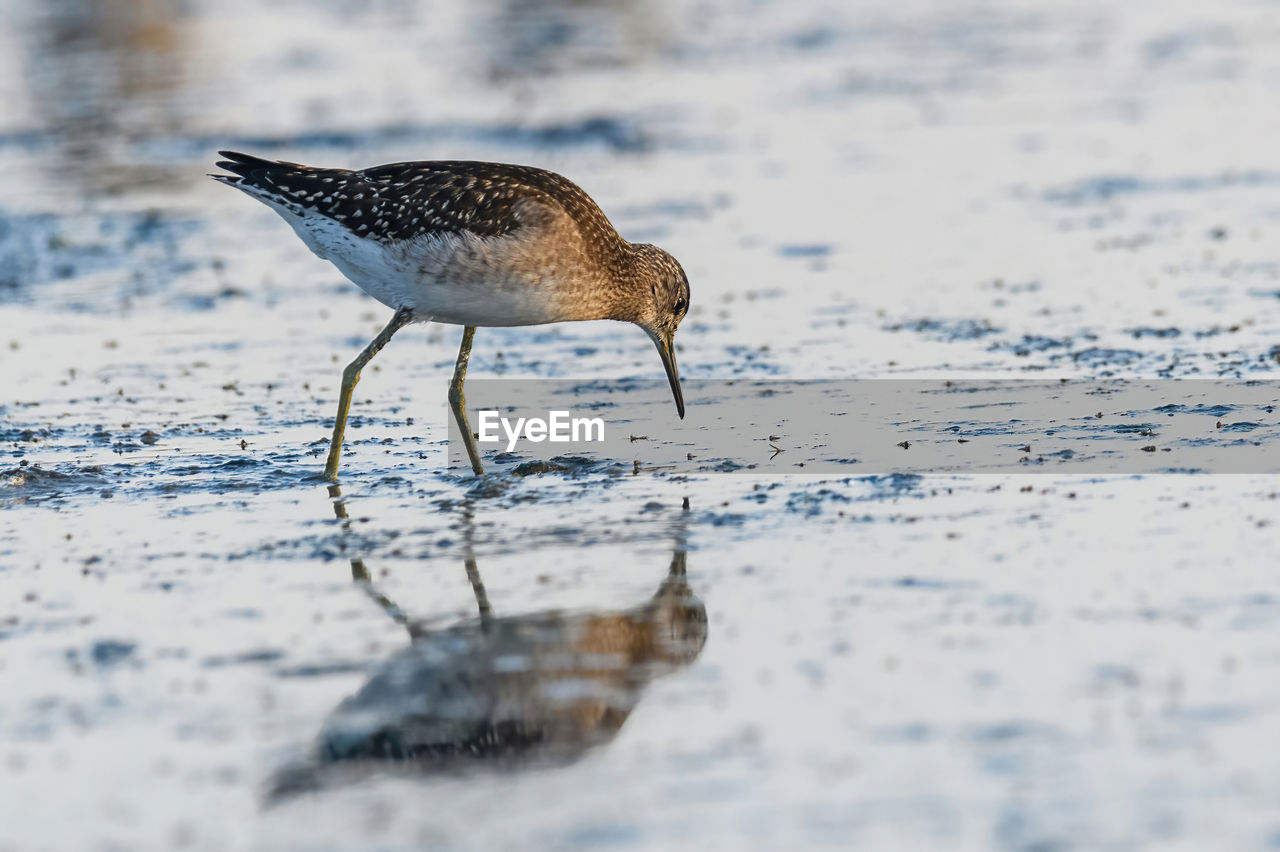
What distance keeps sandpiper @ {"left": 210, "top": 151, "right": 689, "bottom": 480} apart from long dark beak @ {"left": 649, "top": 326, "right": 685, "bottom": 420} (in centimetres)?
3

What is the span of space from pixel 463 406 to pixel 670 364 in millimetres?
1176

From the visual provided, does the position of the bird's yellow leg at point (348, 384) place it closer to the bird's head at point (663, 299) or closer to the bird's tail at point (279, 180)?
the bird's tail at point (279, 180)

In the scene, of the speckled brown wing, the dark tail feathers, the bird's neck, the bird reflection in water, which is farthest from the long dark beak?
the bird reflection in water

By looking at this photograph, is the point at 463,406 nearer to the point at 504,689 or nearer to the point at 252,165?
Result: the point at 252,165

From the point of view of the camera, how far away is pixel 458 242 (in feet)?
28.0

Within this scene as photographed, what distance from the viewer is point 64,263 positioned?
14.1 meters

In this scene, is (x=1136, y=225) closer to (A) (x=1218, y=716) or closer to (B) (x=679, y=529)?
(B) (x=679, y=529)

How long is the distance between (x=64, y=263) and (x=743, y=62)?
1121 cm

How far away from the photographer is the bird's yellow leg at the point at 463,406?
8.66 metres

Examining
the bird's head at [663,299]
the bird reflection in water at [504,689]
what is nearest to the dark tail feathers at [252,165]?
the bird's head at [663,299]

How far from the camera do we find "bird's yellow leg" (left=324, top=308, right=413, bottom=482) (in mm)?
8469

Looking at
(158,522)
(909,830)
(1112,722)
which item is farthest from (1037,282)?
(909,830)

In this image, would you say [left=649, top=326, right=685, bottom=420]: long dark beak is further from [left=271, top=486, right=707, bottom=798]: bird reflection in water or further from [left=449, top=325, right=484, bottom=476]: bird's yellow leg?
[left=271, top=486, right=707, bottom=798]: bird reflection in water

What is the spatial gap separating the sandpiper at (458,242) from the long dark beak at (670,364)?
0.03 m
